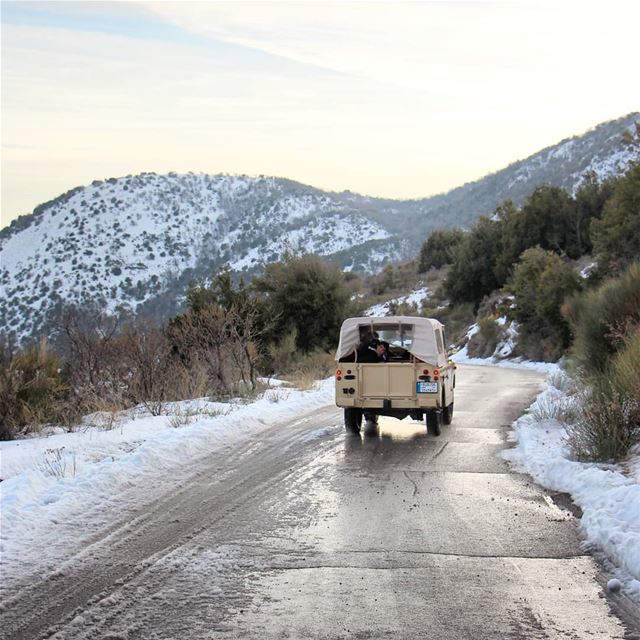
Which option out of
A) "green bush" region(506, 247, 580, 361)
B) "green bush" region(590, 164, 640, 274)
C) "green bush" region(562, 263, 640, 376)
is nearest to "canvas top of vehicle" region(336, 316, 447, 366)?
"green bush" region(562, 263, 640, 376)

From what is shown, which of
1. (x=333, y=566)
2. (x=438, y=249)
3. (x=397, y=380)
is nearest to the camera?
(x=333, y=566)

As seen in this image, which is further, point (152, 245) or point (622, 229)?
point (152, 245)

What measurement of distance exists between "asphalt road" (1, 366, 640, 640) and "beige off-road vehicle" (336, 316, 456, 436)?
3424 millimetres

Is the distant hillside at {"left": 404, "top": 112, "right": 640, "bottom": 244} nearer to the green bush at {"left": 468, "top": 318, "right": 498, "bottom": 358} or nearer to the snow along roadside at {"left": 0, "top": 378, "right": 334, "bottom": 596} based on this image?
the green bush at {"left": 468, "top": 318, "right": 498, "bottom": 358}

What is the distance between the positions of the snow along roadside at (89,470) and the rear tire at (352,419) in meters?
1.72

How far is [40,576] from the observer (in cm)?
600

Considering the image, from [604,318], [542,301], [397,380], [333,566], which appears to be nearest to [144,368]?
A: [397,380]

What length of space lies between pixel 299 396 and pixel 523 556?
527 inches

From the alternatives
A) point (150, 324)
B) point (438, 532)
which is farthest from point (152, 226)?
point (438, 532)

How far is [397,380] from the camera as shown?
14.1 meters

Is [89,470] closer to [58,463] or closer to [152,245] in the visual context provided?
[58,463]

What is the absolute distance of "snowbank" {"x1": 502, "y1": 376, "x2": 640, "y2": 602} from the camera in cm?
615

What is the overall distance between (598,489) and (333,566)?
375cm

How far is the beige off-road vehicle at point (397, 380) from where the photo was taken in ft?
45.6
